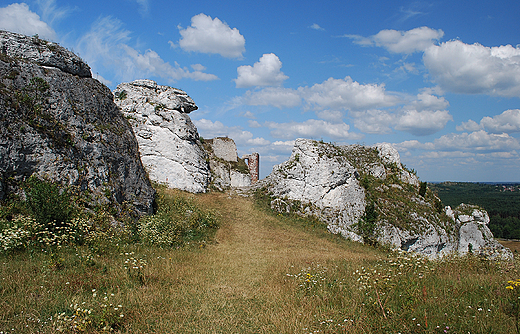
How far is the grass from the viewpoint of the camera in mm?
4398

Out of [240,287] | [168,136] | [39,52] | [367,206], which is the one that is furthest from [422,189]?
[39,52]

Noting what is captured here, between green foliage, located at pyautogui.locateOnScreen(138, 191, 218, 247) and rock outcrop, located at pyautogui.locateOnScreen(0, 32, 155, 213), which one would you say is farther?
green foliage, located at pyautogui.locateOnScreen(138, 191, 218, 247)

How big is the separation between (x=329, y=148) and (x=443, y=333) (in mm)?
18248

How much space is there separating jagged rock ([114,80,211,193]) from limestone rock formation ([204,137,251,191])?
1659 mm

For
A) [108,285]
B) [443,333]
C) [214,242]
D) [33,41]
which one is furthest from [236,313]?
[33,41]

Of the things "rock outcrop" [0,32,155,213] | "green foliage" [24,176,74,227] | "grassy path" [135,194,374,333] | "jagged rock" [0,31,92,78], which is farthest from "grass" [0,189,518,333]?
"jagged rock" [0,31,92,78]

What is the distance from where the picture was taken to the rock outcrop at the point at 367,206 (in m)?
17.8

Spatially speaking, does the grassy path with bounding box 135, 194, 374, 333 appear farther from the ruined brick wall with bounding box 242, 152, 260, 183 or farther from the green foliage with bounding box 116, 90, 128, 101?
the green foliage with bounding box 116, 90, 128, 101

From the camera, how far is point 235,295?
21.9ft

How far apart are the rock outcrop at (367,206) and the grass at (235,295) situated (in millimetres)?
9572

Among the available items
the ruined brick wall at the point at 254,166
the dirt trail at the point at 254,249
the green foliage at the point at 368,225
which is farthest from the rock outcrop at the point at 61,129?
the ruined brick wall at the point at 254,166

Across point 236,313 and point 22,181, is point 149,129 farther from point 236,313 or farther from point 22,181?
point 236,313

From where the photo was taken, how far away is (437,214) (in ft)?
67.6

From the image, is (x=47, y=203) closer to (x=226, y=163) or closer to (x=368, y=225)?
(x=368, y=225)
